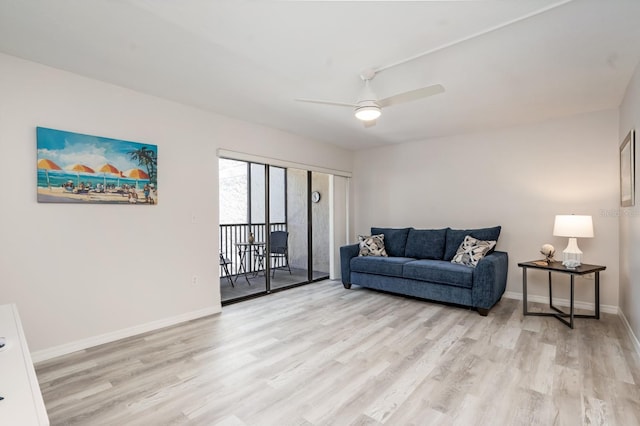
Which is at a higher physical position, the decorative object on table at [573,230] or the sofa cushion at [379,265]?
the decorative object on table at [573,230]

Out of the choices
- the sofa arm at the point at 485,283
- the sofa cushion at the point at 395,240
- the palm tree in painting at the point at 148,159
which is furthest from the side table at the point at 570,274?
the palm tree in painting at the point at 148,159

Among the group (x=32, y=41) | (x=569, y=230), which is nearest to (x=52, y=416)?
(x=32, y=41)

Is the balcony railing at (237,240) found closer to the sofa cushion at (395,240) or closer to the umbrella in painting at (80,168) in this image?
the sofa cushion at (395,240)

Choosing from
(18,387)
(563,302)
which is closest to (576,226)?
(563,302)

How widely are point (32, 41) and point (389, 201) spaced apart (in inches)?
194

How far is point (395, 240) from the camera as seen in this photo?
5.16 metres

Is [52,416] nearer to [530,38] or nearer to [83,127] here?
[83,127]

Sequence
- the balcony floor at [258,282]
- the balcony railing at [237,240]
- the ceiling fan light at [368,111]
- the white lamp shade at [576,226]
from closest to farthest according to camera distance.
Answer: the ceiling fan light at [368,111], the white lamp shade at [576,226], the balcony floor at [258,282], the balcony railing at [237,240]

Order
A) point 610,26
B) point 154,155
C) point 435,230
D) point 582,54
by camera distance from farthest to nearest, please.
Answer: point 435,230 < point 154,155 < point 582,54 < point 610,26

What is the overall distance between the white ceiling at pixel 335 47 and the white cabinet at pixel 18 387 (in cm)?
188

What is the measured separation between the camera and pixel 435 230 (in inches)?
193

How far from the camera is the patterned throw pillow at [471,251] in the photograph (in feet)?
13.2

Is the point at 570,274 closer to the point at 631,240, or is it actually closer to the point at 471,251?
the point at 631,240

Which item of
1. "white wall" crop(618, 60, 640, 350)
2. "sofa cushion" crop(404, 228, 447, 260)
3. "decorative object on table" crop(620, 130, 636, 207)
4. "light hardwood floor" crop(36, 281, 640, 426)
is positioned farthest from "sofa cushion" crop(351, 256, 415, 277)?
"decorative object on table" crop(620, 130, 636, 207)
